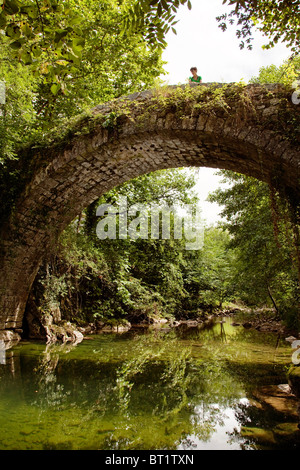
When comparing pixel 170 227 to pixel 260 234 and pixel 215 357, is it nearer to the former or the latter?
pixel 260 234

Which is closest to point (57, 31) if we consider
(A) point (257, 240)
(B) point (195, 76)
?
(B) point (195, 76)

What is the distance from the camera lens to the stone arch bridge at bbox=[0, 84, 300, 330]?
4.11m

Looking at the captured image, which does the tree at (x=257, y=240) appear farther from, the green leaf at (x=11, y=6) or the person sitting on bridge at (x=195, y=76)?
the green leaf at (x=11, y=6)

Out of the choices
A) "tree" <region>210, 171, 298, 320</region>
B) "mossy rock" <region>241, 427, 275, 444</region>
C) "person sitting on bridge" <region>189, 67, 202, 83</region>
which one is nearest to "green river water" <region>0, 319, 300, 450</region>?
"mossy rock" <region>241, 427, 275, 444</region>

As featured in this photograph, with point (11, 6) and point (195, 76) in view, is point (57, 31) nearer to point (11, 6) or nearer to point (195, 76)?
point (11, 6)

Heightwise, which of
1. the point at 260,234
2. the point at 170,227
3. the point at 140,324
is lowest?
the point at 140,324

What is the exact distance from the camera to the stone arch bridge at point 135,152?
411cm

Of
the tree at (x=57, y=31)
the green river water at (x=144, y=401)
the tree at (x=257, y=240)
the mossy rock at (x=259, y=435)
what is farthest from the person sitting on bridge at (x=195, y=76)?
the mossy rock at (x=259, y=435)

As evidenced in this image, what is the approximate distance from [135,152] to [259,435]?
462cm

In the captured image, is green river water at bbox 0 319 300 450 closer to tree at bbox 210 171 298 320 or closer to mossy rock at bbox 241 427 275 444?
mossy rock at bbox 241 427 275 444

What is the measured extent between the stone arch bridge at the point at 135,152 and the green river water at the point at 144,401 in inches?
94.0
